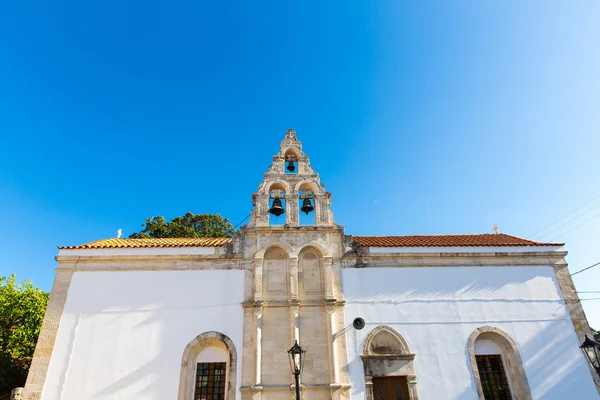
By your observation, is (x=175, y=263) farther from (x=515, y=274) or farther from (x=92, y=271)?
(x=515, y=274)

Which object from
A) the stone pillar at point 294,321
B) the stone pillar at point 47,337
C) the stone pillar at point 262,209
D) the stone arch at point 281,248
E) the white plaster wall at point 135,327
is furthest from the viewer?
the stone pillar at point 262,209

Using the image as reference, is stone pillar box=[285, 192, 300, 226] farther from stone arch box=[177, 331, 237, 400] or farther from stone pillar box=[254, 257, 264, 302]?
stone arch box=[177, 331, 237, 400]

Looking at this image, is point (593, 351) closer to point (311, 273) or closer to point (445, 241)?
point (445, 241)

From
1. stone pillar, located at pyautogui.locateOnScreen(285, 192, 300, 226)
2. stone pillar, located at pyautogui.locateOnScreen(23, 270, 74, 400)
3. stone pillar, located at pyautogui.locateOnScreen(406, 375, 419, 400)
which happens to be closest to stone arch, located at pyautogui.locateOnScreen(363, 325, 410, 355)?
stone pillar, located at pyautogui.locateOnScreen(406, 375, 419, 400)

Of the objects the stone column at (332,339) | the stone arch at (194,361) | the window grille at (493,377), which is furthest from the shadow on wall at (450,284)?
the stone arch at (194,361)

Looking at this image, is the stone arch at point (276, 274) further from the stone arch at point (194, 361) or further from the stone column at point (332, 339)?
the stone arch at point (194, 361)

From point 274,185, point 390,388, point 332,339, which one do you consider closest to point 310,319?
point 332,339

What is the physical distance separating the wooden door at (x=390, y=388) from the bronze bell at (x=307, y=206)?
6576 millimetres

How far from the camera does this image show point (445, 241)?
48.9ft

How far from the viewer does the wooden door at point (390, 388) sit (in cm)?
1160

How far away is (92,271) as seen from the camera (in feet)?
42.5

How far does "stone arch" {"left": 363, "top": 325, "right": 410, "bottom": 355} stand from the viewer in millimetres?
12102

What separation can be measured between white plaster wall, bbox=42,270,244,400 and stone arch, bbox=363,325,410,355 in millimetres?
4563

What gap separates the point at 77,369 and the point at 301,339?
24.6ft
